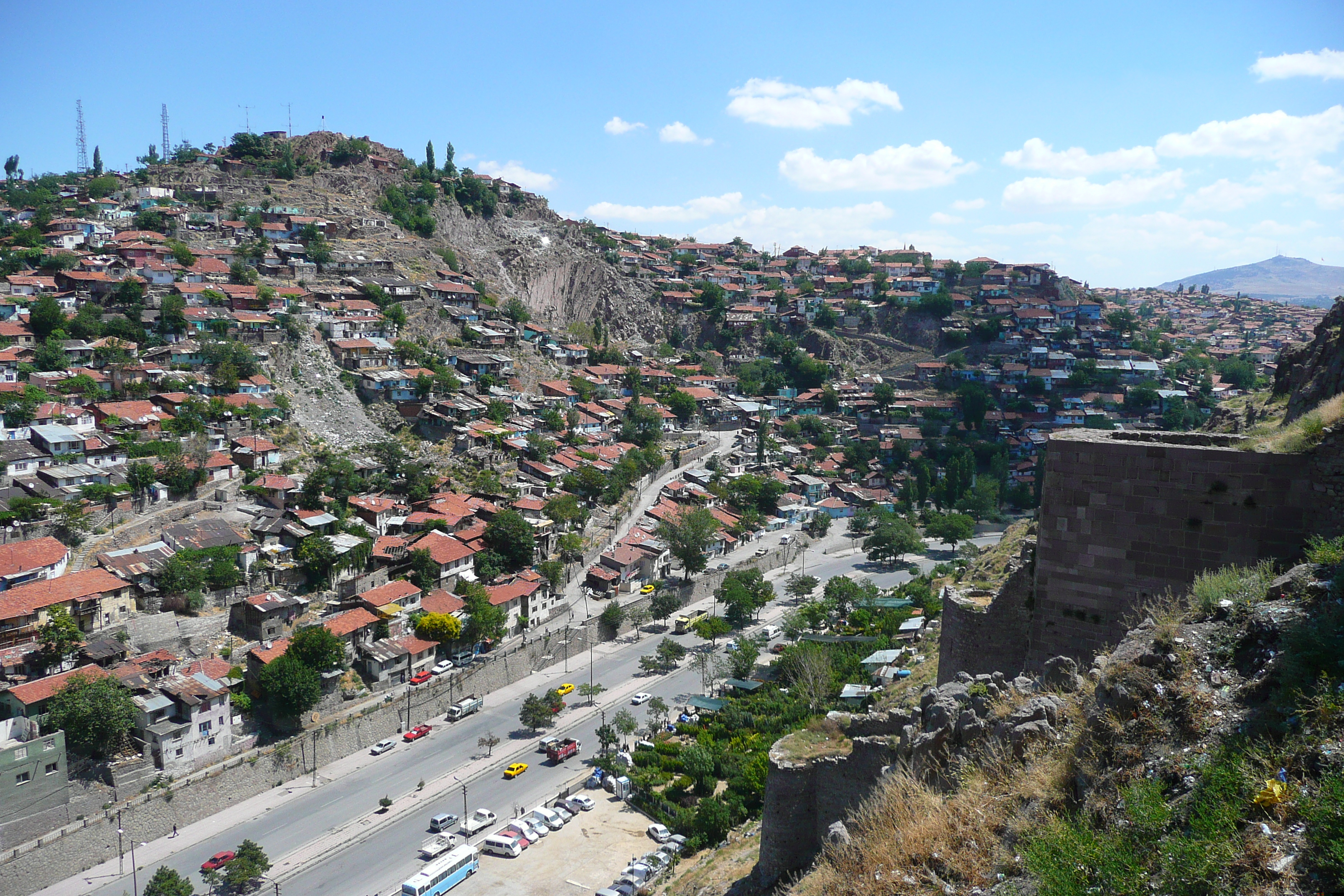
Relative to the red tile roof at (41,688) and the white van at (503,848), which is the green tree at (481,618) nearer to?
the white van at (503,848)

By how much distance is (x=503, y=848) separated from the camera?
1902 centimetres

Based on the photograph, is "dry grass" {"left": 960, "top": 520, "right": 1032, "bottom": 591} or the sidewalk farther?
the sidewalk

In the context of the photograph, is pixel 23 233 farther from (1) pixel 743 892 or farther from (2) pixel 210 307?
(1) pixel 743 892

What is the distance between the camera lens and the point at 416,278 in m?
56.1

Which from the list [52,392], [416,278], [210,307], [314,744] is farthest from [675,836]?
[416,278]

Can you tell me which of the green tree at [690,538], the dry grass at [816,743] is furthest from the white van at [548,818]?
the green tree at [690,538]

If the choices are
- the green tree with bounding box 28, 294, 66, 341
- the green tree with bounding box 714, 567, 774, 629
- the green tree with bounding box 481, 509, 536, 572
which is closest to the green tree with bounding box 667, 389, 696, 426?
the green tree with bounding box 714, 567, 774, 629

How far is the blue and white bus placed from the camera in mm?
17141

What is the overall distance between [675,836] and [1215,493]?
15758mm

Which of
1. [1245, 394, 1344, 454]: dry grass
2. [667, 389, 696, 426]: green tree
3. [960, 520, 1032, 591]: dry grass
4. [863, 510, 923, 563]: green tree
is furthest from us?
[667, 389, 696, 426]: green tree

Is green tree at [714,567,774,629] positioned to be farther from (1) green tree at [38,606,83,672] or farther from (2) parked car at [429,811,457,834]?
(1) green tree at [38,606,83,672]

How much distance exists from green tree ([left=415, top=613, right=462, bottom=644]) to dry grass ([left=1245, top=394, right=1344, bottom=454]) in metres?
23.7

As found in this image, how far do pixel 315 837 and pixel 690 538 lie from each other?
19098 mm

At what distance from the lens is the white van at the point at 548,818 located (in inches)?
790
